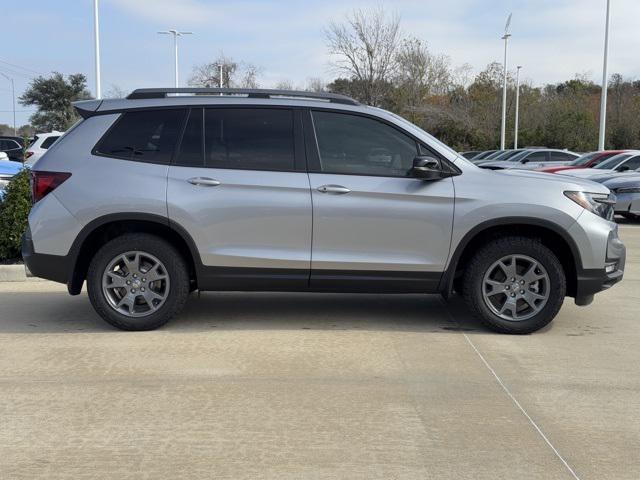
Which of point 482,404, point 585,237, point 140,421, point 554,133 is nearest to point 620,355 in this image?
point 585,237

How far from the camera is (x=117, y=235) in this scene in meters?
5.58

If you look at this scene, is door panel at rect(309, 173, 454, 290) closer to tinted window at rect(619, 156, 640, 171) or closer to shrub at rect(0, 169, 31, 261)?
shrub at rect(0, 169, 31, 261)

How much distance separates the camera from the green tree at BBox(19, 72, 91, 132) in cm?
5859

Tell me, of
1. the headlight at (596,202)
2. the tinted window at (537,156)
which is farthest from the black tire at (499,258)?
the tinted window at (537,156)

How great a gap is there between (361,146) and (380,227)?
707 mm

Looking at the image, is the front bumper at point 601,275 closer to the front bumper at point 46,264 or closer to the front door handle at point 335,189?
the front door handle at point 335,189

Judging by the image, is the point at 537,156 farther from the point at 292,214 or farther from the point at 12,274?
the point at 292,214

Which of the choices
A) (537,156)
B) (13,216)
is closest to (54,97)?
(537,156)

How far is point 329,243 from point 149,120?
1.86m

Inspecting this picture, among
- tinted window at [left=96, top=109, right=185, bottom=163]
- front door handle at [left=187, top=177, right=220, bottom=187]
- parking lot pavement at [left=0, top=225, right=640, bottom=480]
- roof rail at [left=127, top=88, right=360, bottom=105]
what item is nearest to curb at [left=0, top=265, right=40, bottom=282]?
parking lot pavement at [left=0, top=225, right=640, bottom=480]

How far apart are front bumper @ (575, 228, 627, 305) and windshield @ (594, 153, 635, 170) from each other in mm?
13295

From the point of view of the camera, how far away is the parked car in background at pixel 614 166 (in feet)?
53.8

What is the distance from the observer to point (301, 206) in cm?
535

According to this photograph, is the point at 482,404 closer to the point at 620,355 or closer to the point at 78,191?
the point at 620,355
